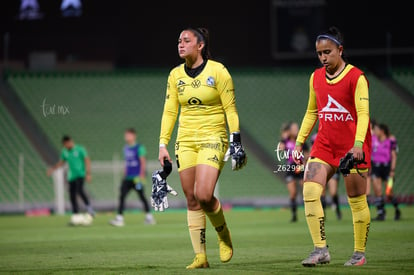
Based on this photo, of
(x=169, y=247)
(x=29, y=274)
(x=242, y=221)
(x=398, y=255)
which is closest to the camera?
(x=29, y=274)

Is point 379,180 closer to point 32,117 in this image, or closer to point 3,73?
point 32,117

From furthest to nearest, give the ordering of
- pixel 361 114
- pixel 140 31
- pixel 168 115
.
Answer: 1. pixel 140 31
2. pixel 168 115
3. pixel 361 114

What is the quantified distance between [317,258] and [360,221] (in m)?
0.67

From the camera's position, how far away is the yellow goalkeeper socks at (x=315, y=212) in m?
9.52

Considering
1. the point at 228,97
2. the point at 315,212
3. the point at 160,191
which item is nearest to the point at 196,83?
the point at 228,97

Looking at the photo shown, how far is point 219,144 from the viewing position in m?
9.59

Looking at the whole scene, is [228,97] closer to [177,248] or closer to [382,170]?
[177,248]

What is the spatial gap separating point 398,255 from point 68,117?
22192 mm

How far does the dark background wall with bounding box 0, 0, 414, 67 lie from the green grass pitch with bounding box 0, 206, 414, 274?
12.9 metres

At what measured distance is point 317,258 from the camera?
31.0ft

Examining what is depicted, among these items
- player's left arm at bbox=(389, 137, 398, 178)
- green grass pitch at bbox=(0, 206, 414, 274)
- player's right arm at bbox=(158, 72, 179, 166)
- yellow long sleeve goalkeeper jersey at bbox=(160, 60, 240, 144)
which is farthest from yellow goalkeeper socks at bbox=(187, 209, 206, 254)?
player's left arm at bbox=(389, 137, 398, 178)

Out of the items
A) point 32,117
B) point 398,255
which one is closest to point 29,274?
point 398,255

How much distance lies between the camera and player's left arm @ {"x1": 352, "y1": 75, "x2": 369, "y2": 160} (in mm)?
9133

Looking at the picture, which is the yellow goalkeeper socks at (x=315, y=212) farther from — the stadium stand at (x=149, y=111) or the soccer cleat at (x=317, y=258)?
the stadium stand at (x=149, y=111)
